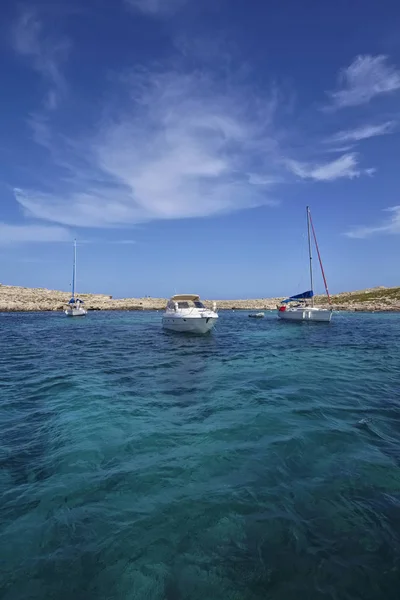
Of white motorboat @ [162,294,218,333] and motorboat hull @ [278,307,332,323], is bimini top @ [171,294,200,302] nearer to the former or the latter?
white motorboat @ [162,294,218,333]

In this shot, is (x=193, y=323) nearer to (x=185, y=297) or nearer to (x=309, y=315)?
(x=185, y=297)

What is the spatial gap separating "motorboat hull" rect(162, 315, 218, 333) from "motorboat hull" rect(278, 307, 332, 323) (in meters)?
21.3

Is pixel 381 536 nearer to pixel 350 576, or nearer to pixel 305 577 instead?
pixel 350 576

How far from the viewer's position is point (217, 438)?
29.7ft

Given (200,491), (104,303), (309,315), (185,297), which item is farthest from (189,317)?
(104,303)

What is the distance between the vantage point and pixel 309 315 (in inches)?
1989

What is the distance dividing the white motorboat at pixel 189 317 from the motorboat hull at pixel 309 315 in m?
20.4

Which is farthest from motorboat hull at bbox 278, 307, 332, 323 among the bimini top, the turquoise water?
the turquoise water

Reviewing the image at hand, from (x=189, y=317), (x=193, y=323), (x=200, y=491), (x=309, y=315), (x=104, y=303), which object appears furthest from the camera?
(x=104, y=303)

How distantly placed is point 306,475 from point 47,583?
16.3 feet

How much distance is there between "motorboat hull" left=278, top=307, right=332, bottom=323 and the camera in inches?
1917

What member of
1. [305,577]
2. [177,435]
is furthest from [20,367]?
[305,577]

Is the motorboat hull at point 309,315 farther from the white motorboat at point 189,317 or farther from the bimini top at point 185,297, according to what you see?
the white motorboat at point 189,317

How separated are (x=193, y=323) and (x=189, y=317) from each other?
777mm
